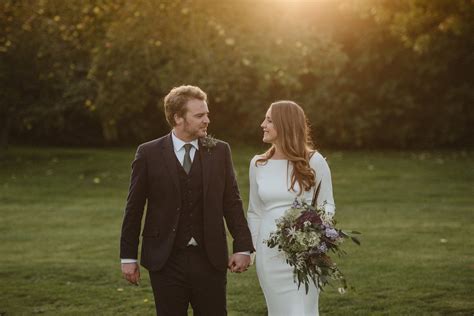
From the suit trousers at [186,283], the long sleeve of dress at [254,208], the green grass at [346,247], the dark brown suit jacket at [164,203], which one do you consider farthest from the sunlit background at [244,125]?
the dark brown suit jacket at [164,203]

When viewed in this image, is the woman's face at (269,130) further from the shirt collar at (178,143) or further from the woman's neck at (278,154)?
the shirt collar at (178,143)

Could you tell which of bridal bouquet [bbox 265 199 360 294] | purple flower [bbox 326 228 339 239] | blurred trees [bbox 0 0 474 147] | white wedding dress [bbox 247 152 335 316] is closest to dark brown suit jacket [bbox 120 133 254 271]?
bridal bouquet [bbox 265 199 360 294]

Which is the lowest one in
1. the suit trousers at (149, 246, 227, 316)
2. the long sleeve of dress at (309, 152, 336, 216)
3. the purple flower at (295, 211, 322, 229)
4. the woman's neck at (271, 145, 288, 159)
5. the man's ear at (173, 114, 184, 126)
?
the suit trousers at (149, 246, 227, 316)

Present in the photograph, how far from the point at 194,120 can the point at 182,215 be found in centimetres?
68

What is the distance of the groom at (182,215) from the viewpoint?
5.25 meters

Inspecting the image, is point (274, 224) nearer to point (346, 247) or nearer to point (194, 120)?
point (194, 120)

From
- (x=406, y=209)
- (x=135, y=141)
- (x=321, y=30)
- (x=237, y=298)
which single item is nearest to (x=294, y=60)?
(x=406, y=209)

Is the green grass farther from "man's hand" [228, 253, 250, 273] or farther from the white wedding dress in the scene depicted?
"man's hand" [228, 253, 250, 273]

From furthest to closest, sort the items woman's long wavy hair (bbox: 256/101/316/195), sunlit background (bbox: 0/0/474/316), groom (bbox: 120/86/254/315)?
sunlit background (bbox: 0/0/474/316) → woman's long wavy hair (bbox: 256/101/316/195) → groom (bbox: 120/86/254/315)

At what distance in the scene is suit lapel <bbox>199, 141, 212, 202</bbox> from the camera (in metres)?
5.29

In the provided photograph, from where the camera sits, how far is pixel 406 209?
54.1 feet

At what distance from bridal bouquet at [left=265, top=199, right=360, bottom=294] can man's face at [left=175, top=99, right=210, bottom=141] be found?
2.96 feet

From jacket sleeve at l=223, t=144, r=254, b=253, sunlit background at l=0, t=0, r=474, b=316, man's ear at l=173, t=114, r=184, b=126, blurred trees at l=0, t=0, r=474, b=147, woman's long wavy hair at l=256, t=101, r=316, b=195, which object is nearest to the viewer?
man's ear at l=173, t=114, r=184, b=126

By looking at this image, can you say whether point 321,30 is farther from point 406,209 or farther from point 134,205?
point 134,205
